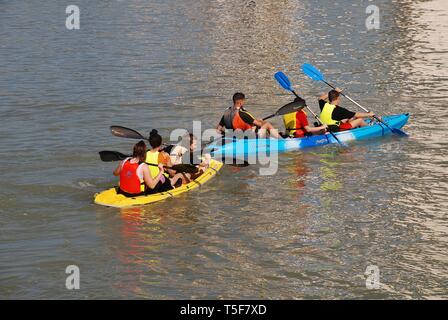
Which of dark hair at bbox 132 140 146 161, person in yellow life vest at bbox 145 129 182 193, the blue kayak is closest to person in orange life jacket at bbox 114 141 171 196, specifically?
dark hair at bbox 132 140 146 161

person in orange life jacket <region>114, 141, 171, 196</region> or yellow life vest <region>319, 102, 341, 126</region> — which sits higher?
yellow life vest <region>319, 102, 341, 126</region>

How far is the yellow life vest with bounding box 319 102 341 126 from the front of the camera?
2098cm

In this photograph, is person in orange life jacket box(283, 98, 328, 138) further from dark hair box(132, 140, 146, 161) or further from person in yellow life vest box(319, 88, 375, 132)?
dark hair box(132, 140, 146, 161)


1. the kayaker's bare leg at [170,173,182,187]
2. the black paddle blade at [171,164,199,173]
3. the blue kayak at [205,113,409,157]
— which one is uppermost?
the blue kayak at [205,113,409,157]

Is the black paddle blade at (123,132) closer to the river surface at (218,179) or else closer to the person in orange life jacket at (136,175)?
the river surface at (218,179)

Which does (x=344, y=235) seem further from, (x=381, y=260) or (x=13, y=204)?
(x=13, y=204)

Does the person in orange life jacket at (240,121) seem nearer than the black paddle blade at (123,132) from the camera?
No

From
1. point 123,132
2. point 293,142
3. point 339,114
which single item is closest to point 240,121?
point 293,142

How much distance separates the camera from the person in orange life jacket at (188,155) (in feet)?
56.4

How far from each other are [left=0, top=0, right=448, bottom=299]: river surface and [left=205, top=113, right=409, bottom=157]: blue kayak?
25cm

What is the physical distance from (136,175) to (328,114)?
6.59 m

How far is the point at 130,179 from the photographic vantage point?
16.0 metres

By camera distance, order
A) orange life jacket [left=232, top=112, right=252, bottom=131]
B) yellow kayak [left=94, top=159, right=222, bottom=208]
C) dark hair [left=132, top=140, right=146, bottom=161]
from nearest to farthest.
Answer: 1. dark hair [left=132, top=140, right=146, bottom=161]
2. yellow kayak [left=94, top=159, right=222, bottom=208]
3. orange life jacket [left=232, top=112, right=252, bottom=131]

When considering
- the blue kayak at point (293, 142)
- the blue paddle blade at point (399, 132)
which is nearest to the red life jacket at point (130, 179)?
the blue kayak at point (293, 142)
